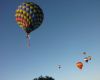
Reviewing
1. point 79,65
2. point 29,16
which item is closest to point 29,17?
point 29,16

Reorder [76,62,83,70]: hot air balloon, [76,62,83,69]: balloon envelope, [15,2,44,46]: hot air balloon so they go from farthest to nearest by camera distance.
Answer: [76,62,83,69]: balloon envelope, [76,62,83,70]: hot air balloon, [15,2,44,46]: hot air balloon

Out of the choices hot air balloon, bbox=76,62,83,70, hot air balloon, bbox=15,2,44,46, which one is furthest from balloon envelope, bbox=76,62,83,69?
hot air balloon, bbox=15,2,44,46

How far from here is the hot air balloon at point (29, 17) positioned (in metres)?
51.8

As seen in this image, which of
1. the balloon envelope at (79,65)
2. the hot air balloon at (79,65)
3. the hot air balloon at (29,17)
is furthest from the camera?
the balloon envelope at (79,65)

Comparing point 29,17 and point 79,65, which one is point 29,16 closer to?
point 29,17

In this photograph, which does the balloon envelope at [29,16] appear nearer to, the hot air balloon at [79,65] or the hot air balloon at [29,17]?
the hot air balloon at [29,17]

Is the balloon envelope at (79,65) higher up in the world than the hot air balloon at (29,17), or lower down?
higher up

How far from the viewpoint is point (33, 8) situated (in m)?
52.2

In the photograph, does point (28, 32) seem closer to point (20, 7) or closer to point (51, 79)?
point (20, 7)

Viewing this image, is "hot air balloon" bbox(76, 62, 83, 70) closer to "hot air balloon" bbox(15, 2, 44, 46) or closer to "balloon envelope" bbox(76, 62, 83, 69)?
"balloon envelope" bbox(76, 62, 83, 69)

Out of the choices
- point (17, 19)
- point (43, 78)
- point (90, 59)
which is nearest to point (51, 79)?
point (43, 78)

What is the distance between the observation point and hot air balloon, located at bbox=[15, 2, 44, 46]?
170ft

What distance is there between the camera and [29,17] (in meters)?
51.8

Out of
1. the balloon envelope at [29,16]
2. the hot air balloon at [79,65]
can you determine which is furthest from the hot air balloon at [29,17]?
the hot air balloon at [79,65]
